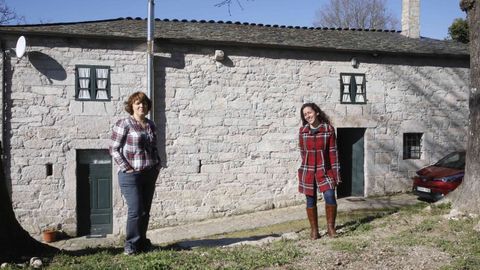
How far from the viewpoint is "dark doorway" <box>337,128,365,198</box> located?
12578mm

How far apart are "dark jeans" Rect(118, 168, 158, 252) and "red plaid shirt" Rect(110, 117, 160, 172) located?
0.32 feet

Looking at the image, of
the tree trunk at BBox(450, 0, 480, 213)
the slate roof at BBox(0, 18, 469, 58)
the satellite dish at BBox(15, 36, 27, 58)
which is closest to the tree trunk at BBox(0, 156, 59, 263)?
the tree trunk at BBox(450, 0, 480, 213)

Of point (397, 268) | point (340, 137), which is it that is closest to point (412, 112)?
point (340, 137)

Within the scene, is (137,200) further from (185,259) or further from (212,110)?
(212,110)

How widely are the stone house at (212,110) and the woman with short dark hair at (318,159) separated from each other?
5732 mm

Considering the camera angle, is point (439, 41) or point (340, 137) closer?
point (340, 137)

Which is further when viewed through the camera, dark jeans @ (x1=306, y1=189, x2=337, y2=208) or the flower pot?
the flower pot

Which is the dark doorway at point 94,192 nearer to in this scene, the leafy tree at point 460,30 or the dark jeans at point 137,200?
the dark jeans at point 137,200

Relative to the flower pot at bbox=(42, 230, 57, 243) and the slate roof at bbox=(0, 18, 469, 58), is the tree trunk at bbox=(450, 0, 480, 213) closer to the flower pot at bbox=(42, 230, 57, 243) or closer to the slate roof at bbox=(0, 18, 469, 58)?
the slate roof at bbox=(0, 18, 469, 58)

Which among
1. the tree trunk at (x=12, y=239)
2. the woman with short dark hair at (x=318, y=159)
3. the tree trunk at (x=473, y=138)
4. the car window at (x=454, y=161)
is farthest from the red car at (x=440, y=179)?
the tree trunk at (x=12, y=239)

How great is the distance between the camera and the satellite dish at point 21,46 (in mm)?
9703

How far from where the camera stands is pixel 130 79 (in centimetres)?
1071

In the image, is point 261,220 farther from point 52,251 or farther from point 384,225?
point 52,251

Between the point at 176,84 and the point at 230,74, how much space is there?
1387mm
